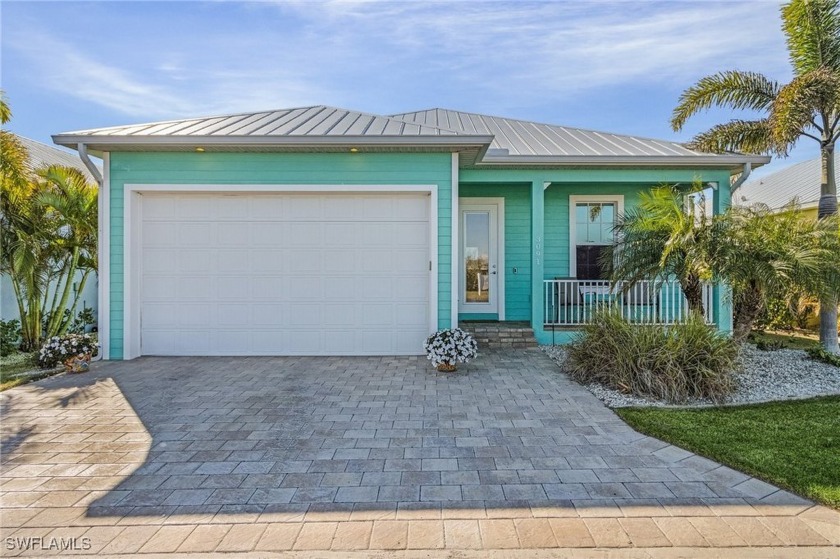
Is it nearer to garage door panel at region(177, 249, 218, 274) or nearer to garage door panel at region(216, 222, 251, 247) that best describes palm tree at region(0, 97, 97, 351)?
garage door panel at region(177, 249, 218, 274)

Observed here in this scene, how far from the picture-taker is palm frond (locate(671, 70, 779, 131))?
25.0 ft

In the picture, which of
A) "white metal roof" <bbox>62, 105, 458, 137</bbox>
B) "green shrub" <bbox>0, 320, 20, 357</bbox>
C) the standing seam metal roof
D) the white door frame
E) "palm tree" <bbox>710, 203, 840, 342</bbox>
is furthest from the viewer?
the white door frame

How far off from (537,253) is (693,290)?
2.50m

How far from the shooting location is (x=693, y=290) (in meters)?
6.08

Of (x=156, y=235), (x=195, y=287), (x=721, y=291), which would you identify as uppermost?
(x=156, y=235)

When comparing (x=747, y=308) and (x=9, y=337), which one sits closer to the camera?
(x=747, y=308)

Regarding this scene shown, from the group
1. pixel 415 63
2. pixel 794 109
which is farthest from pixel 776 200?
pixel 415 63

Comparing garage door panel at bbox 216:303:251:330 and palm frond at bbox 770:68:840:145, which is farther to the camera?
garage door panel at bbox 216:303:251:330

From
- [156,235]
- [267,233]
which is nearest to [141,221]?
[156,235]

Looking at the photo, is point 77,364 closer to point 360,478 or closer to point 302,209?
point 302,209

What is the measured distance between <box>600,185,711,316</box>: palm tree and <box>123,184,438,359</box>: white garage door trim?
9.12 feet

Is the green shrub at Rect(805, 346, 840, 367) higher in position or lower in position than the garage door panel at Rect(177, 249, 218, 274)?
lower

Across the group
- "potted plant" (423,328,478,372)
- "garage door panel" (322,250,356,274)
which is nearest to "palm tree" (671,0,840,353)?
"potted plant" (423,328,478,372)

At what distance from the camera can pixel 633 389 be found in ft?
16.4
